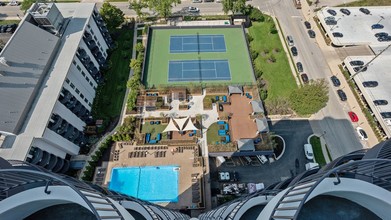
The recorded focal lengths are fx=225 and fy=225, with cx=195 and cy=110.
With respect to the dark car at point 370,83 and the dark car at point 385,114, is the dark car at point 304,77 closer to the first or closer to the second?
the dark car at point 370,83

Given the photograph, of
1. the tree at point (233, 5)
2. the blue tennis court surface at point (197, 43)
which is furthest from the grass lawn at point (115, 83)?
the tree at point (233, 5)

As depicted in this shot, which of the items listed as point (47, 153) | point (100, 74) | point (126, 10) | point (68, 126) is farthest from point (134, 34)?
point (47, 153)

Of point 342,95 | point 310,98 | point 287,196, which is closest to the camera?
point 287,196

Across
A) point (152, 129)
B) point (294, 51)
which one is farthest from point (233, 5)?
point (152, 129)

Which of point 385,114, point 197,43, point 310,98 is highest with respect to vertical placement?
point 197,43

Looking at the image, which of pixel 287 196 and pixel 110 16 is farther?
pixel 110 16

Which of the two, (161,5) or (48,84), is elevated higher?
(161,5)

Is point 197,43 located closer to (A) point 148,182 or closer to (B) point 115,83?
(B) point 115,83
